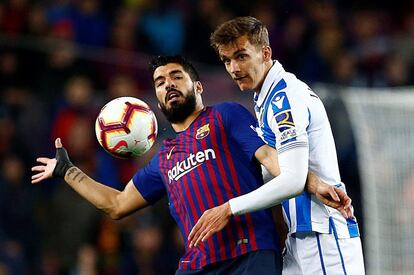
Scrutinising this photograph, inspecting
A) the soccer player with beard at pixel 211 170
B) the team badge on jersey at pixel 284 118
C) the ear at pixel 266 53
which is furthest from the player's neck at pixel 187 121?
the team badge on jersey at pixel 284 118

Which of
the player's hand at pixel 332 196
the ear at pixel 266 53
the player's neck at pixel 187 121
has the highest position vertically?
the ear at pixel 266 53

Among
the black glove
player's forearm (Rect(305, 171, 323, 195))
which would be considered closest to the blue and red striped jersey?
player's forearm (Rect(305, 171, 323, 195))

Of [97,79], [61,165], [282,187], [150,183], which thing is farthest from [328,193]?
[97,79]

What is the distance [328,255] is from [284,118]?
0.83 metres

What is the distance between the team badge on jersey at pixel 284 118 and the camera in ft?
16.8

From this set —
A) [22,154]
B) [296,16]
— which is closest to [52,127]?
[22,154]

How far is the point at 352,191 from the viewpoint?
9.62m

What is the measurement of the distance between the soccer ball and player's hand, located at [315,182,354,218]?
1273mm

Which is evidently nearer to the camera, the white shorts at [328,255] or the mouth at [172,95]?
the white shorts at [328,255]

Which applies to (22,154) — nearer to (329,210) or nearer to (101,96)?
(101,96)

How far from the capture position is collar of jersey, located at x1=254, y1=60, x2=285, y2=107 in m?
5.39

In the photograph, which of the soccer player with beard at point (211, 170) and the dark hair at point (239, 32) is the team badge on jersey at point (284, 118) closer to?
the soccer player with beard at point (211, 170)

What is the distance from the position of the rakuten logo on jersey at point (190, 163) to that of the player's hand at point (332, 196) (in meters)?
0.71

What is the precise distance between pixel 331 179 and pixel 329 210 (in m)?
0.18
